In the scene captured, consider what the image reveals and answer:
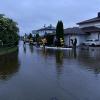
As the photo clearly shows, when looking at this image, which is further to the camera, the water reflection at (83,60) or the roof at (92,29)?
the roof at (92,29)

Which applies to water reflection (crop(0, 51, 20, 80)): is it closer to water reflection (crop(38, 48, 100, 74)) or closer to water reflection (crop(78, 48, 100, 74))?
water reflection (crop(38, 48, 100, 74))

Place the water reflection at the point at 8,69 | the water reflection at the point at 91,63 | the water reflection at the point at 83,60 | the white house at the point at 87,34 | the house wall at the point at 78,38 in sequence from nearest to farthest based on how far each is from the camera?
the water reflection at the point at 8,69, the water reflection at the point at 91,63, the water reflection at the point at 83,60, the white house at the point at 87,34, the house wall at the point at 78,38

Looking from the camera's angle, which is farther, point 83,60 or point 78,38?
point 78,38

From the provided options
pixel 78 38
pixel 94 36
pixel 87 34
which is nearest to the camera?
pixel 94 36

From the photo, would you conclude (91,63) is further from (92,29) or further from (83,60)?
(92,29)

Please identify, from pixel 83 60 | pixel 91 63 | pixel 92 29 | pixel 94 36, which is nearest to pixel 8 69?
pixel 91 63

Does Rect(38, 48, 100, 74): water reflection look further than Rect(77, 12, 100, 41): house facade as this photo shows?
No

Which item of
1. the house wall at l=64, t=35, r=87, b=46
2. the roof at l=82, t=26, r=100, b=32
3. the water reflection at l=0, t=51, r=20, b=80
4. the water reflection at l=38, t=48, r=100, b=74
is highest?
the roof at l=82, t=26, r=100, b=32

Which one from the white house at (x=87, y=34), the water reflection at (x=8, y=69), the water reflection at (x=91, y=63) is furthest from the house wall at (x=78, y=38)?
the water reflection at (x=8, y=69)

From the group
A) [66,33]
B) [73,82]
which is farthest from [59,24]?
[73,82]

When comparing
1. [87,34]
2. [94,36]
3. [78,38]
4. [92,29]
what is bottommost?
[78,38]

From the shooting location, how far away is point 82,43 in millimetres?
68250

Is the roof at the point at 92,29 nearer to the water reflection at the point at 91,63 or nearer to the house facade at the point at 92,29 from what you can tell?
the house facade at the point at 92,29

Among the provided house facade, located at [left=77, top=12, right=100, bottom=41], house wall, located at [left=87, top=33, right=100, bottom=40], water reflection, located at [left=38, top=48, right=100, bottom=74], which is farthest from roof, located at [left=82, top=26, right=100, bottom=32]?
water reflection, located at [left=38, top=48, right=100, bottom=74]
